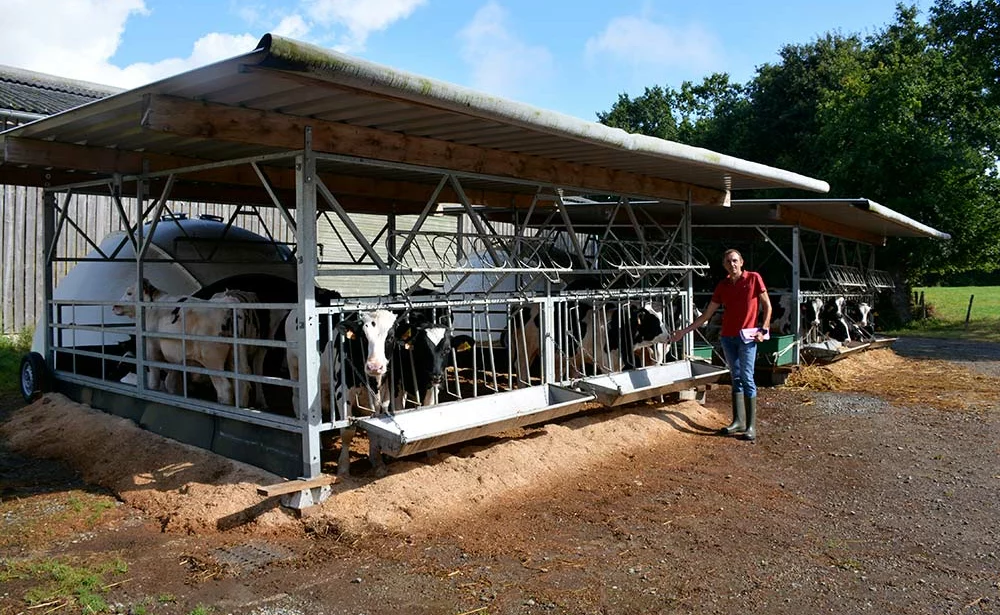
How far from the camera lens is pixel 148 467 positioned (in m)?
6.72

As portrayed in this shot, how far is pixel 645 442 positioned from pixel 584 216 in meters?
6.08

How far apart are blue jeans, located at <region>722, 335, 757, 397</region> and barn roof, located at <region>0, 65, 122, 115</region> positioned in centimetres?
1079

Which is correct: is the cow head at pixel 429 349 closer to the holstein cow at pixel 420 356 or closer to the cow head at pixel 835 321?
the holstein cow at pixel 420 356

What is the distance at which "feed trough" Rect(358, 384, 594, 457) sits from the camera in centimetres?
594

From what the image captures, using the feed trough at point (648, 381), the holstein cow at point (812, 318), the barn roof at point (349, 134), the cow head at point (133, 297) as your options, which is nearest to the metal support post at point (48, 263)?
the barn roof at point (349, 134)

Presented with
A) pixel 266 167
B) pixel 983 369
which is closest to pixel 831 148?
pixel 983 369

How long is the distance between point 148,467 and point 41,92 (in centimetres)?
1212

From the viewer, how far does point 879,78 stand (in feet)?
73.5

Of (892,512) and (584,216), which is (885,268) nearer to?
(584,216)

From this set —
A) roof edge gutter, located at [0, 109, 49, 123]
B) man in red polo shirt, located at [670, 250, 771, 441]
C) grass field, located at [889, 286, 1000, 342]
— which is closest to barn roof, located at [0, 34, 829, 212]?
man in red polo shirt, located at [670, 250, 771, 441]

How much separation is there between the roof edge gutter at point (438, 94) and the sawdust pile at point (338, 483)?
9.27ft

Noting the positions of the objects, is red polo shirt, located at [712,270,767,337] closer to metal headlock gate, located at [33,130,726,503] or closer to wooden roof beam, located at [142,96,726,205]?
metal headlock gate, located at [33,130,726,503]

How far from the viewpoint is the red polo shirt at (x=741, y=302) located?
8.40 m

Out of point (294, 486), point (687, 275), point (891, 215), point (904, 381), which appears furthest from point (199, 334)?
point (904, 381)
